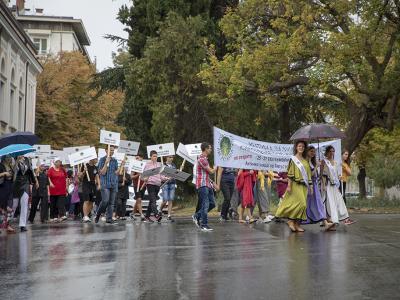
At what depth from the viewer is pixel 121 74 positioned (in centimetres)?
3581

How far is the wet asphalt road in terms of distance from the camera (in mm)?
6566

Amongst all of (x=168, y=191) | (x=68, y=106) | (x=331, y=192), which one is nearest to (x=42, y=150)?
(x=168, y=191)

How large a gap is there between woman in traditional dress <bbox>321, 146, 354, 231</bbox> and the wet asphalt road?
88cm

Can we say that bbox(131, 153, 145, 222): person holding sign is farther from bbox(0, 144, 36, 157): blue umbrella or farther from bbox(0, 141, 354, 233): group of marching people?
bbox(0, 144, 36, 157): blue umbrella

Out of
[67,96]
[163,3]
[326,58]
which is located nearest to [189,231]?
[326,58]

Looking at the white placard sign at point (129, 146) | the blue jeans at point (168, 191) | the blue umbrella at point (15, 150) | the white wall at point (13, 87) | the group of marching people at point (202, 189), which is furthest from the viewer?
the white wall at point (13, 87)

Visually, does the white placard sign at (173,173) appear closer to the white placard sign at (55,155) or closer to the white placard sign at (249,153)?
the white placard sign at (249,153)

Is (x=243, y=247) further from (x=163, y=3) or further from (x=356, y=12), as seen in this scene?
(x=163, y=3)

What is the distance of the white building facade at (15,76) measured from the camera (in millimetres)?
40406

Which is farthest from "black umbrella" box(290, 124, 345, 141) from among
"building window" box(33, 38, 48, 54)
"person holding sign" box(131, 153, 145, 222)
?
"building window" box(33, 38, 48, 54)

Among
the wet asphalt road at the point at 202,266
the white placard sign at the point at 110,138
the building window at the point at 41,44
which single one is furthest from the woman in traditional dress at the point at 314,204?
the building window at the point at 41,44

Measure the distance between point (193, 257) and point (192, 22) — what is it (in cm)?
2096

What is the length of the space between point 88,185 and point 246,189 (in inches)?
167

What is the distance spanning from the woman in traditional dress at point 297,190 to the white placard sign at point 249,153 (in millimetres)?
4192
